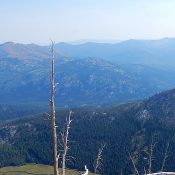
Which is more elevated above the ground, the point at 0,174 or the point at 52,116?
the point at 52,116

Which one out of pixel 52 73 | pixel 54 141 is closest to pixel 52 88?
pixel 52 73

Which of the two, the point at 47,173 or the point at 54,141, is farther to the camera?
the point at 47,173

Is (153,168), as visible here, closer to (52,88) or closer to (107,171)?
(107,171)

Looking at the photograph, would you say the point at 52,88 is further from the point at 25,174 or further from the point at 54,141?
the point at 25,174

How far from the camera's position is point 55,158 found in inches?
907

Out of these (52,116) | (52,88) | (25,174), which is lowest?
(25,174)

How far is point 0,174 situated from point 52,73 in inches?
7262

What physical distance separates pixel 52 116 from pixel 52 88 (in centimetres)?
143

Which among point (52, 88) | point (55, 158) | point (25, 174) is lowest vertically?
point (25, 174)

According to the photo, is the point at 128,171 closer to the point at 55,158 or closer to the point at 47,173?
the point at 47,173

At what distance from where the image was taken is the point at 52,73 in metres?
22.2

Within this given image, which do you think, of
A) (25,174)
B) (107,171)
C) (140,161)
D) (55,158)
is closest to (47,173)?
(25,174)

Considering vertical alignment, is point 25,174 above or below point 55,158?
below

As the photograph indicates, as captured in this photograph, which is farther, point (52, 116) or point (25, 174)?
point (25, 174)
